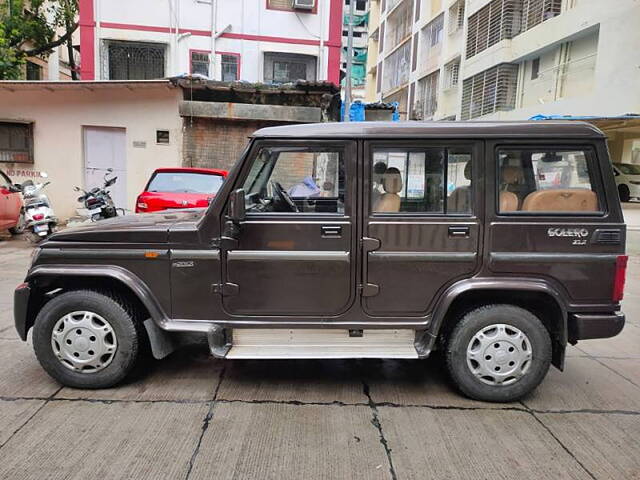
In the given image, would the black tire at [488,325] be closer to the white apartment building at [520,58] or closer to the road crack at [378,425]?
the road crack at [378,425]

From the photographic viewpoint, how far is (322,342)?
3455 millimetres

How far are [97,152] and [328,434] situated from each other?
1162 cm

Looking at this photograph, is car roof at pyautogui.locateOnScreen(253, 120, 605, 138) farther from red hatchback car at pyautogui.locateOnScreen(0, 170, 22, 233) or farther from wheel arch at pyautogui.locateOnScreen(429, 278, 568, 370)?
red hatchback car at pyautogui.locateOnScreen(0, 170, 22, 233)

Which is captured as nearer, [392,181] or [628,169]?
[392,181]

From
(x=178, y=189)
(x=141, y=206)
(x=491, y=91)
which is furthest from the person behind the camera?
(x=491, y=91)

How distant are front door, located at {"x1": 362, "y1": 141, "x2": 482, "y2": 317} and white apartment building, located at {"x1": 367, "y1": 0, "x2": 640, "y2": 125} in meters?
14.0

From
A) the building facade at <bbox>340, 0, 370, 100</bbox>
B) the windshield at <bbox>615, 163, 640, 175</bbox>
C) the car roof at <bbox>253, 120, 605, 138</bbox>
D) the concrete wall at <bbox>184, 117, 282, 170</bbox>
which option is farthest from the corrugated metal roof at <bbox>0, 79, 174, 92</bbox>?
the building facade at <bbox>340, 0, 370, 100</bbox>

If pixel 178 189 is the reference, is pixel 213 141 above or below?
above

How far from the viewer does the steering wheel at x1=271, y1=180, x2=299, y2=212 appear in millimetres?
3551

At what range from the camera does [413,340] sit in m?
3.49

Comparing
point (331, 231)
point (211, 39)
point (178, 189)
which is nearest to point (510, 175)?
point (331, 231)

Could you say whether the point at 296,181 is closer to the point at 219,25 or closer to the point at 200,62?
the point at 200,62

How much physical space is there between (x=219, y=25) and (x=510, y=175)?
13.8 meters

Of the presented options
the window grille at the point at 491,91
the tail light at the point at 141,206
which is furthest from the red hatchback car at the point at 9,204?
the window grille at the point at 491,91
